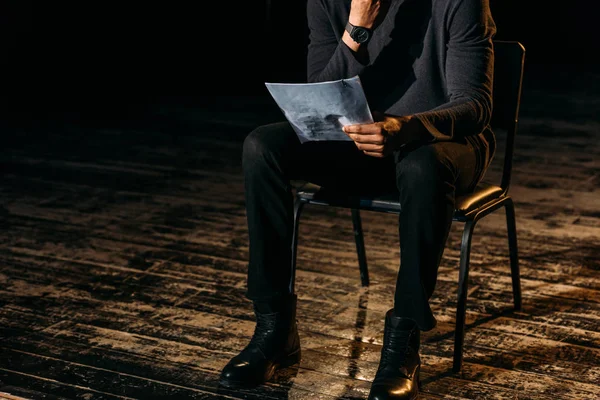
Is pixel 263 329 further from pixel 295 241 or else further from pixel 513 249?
pixel 513 249

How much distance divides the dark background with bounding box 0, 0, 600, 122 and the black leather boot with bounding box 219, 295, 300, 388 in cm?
432

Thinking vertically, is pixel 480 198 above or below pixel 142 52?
below

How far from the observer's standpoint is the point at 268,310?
2168 mm

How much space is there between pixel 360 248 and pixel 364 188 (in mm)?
558

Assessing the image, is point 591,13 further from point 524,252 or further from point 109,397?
point 109,397

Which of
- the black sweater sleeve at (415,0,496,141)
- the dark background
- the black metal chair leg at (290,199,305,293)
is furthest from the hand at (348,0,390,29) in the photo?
the dark background

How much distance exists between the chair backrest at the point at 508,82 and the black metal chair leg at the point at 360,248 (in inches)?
20.6

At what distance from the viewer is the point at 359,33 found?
2236 millimetres

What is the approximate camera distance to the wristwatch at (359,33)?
223 cm

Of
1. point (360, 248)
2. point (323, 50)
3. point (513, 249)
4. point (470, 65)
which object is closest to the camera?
point (470, 65)

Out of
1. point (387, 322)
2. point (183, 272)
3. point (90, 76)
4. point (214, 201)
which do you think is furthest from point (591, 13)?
point (387, 322)

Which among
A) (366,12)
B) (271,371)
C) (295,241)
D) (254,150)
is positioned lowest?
(271,371)

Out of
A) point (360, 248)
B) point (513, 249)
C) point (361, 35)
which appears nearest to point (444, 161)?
point (361, 35)

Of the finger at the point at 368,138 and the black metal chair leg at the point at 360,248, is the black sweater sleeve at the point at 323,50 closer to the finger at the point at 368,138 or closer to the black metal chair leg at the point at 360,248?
the finger at the point at 368,138
